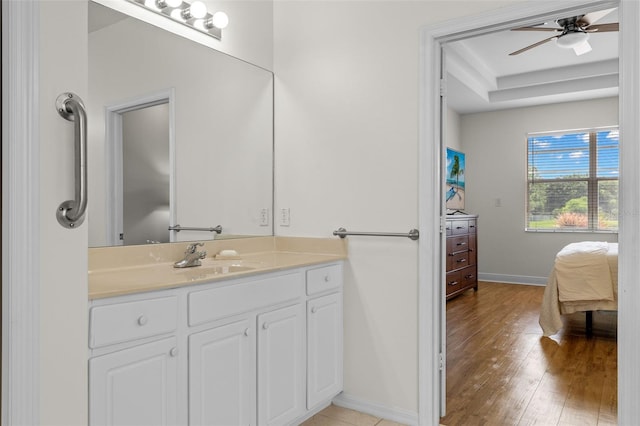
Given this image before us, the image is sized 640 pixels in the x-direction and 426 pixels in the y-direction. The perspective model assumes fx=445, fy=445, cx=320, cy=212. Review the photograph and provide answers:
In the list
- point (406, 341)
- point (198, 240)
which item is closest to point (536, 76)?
point (406, 341)

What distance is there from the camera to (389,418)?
2.38 m

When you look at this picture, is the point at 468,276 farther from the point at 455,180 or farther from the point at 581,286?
the point at 581,286

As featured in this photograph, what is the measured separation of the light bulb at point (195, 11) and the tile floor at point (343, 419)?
7.21 ft

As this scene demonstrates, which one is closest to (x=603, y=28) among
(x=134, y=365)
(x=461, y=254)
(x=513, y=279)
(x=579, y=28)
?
(x=579, y=28)

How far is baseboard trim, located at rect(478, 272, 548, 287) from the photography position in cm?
629

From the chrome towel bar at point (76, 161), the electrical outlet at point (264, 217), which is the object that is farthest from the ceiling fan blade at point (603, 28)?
the chrome towel bar at point (76, 161)

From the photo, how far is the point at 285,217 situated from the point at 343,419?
3.98ft

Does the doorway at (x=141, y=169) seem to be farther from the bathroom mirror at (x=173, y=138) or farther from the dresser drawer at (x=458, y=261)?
the dresser drawer at (x=458, y=261)

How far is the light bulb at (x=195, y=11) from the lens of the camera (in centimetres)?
228

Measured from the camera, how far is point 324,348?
238 centimetres

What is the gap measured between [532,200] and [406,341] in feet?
16.0

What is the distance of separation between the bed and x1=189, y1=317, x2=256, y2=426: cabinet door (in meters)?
3.00

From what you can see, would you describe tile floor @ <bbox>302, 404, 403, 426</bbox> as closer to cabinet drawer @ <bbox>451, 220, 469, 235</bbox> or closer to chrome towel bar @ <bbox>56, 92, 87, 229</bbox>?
chrome towel bar @ <bbox>56, 92, 87, 229</bbox>

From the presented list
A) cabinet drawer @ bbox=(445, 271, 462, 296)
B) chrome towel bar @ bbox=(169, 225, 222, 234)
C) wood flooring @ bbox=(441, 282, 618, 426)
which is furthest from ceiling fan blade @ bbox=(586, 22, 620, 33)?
chrome towel bar @ bbox=(169, 225, 222, 234)
